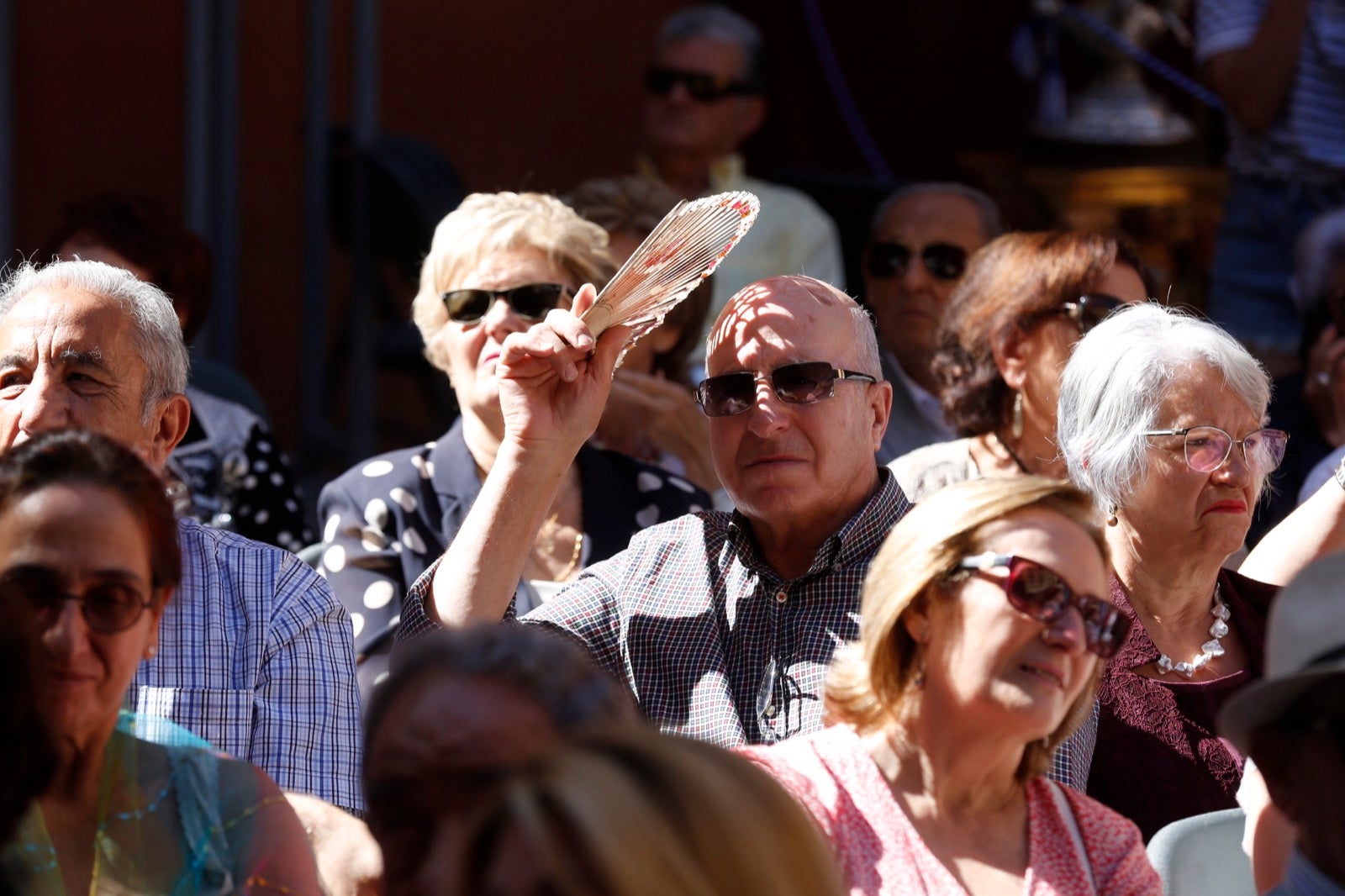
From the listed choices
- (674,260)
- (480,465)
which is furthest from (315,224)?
(674,260)

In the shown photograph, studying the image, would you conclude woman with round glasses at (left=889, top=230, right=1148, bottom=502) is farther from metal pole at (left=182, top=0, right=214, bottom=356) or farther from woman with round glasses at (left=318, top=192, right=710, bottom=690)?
metal pole at (left=182, top=0, right=214, bottom=356)

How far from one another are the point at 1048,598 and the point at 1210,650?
0.92 m

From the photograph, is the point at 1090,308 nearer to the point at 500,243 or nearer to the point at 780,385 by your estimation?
the point at 780,385

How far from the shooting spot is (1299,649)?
1983 mm

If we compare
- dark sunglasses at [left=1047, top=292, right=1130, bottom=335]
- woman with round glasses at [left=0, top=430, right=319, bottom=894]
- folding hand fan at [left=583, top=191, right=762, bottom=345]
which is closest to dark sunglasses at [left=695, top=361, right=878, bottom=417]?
folding hand fan at [left=583, top=191, right=762, bottom=345]

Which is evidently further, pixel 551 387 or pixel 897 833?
pixel 551 387

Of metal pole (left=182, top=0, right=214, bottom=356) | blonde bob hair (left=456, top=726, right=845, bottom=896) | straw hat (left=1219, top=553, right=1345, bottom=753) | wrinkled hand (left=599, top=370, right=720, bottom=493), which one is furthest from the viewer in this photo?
metal pole (left=182, top=0, right=214, bottom=356)

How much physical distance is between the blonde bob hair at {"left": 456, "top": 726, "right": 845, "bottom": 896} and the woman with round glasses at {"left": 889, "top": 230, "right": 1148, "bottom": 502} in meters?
2.33

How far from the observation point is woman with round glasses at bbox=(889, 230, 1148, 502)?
388 centimetres

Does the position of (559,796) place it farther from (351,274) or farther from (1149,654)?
(351,274)

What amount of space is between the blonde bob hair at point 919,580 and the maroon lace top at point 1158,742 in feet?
1.60

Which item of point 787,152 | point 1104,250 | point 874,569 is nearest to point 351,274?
point 787,152

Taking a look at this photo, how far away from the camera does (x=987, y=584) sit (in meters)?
2.40

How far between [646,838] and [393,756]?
38 centimetres
